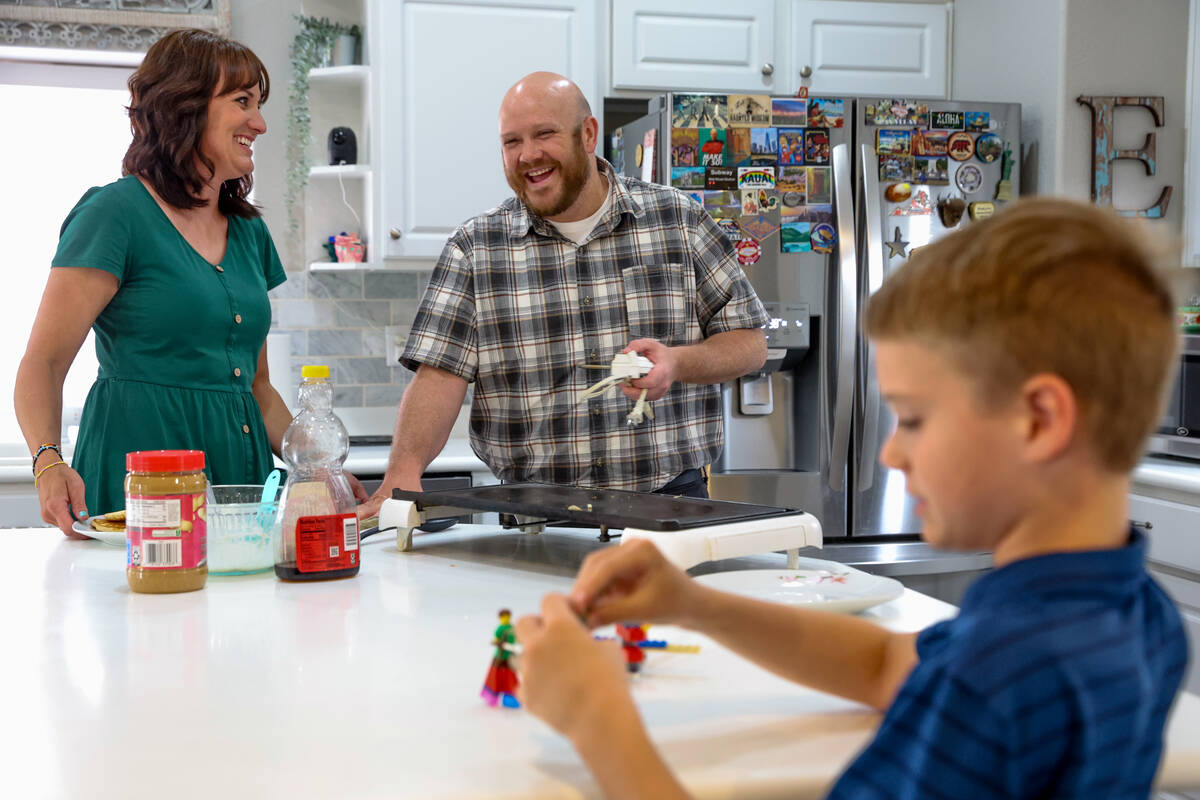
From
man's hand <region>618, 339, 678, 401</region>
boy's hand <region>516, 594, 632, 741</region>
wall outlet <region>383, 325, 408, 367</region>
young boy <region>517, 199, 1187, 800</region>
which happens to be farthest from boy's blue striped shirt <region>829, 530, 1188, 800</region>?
wall outlet <region>383, 325, 408, 367</region>

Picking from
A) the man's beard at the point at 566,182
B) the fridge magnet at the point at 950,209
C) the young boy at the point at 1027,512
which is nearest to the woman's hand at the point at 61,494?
the man's beard at the point at 566,182

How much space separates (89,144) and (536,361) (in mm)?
2326

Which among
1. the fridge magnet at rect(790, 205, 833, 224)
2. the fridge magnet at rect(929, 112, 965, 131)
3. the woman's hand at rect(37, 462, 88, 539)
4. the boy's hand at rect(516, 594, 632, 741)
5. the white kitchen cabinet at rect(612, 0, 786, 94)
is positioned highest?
the white kitchen cabinet at rect(612, 0, 786, 94)

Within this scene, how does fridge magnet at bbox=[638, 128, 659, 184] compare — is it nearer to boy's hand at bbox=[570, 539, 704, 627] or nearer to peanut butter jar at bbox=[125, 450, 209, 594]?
peanut butter jar at bbox=[125, 450, 209, 594]

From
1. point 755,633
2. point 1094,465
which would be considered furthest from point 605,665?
point 1094,465

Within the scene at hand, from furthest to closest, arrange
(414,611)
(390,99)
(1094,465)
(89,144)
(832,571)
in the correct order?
(89,144), (390,99), (832,571), (414,611), (1094,465)

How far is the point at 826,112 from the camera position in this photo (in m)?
3.16

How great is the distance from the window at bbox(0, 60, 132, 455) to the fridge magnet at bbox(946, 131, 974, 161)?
8.68 ft

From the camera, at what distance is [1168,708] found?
67 centimetres

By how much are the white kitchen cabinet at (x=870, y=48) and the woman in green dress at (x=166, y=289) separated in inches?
79.0

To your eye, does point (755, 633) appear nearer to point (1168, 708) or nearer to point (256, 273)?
point (1168, 708)

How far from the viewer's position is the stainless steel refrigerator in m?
3.13

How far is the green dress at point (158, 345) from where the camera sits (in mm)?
1882

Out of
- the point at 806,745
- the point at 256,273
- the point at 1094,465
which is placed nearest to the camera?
the point at 1094,465
